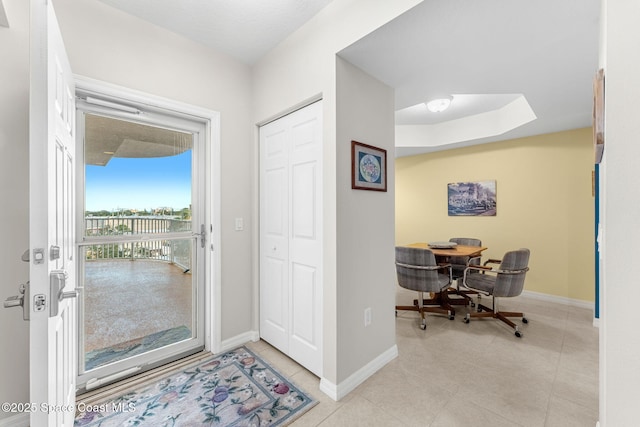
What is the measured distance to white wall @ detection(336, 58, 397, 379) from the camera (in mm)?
1838

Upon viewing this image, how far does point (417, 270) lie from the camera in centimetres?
292

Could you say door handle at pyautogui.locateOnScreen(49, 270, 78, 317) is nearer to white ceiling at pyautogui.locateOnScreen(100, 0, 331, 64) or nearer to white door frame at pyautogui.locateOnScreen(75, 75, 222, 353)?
white door frame at pyautogui.locateOnScreen(75, 75, 222, 353)

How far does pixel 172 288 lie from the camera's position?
2295 mm

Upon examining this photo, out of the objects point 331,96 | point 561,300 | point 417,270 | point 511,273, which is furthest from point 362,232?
point 561,300

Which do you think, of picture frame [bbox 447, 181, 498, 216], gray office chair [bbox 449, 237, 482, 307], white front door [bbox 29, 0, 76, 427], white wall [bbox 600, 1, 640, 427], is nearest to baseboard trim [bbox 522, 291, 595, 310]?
gray office chair [bbox 449, 237, 482, 307]

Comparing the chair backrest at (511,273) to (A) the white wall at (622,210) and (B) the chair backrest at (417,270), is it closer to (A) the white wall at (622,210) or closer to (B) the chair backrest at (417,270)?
(B) the chair backrest at (417,270)

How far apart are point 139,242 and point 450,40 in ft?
8.85

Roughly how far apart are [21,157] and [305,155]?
5.70ft

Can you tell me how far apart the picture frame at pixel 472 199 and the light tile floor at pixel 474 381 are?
1.96 metres

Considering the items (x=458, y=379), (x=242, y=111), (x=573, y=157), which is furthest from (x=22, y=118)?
(x=573, y=157)

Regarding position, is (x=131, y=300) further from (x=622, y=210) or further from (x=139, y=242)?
(x=622, y=210)

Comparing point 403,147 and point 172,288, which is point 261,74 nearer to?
point 172,288

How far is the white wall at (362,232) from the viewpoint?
1.84 m

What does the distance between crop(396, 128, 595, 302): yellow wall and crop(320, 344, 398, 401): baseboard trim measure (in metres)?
3.13
